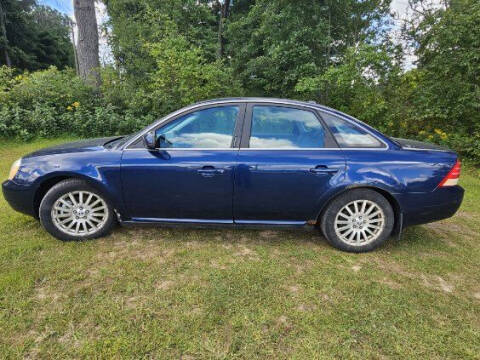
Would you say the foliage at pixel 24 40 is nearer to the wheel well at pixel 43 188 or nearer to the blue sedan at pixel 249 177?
the wheel well at pixel 43 188

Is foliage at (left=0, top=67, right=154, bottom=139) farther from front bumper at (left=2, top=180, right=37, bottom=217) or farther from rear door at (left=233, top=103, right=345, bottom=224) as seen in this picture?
rear door at (left=233, top=103, right=345, bottom=224)

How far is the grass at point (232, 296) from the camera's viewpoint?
5.88 ft

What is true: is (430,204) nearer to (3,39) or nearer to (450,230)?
(450,230)

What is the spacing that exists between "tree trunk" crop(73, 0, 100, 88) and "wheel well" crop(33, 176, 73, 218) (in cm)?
759

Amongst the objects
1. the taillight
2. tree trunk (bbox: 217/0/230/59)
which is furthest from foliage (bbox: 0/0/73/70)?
the taillight

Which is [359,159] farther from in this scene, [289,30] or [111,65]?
[111,65]

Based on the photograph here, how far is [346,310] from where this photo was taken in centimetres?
211

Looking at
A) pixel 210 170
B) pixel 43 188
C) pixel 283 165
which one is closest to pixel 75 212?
pixel 43 188

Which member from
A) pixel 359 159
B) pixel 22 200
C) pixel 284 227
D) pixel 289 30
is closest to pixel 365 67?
pixel 289 30

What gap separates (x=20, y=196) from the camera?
2.90 metres

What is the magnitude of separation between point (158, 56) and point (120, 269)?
7.72m

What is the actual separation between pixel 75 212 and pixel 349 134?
2.93m

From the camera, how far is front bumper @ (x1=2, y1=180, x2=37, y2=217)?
2883mm

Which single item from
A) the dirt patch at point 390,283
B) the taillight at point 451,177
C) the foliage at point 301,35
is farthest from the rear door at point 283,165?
the foliage at point 301,35
